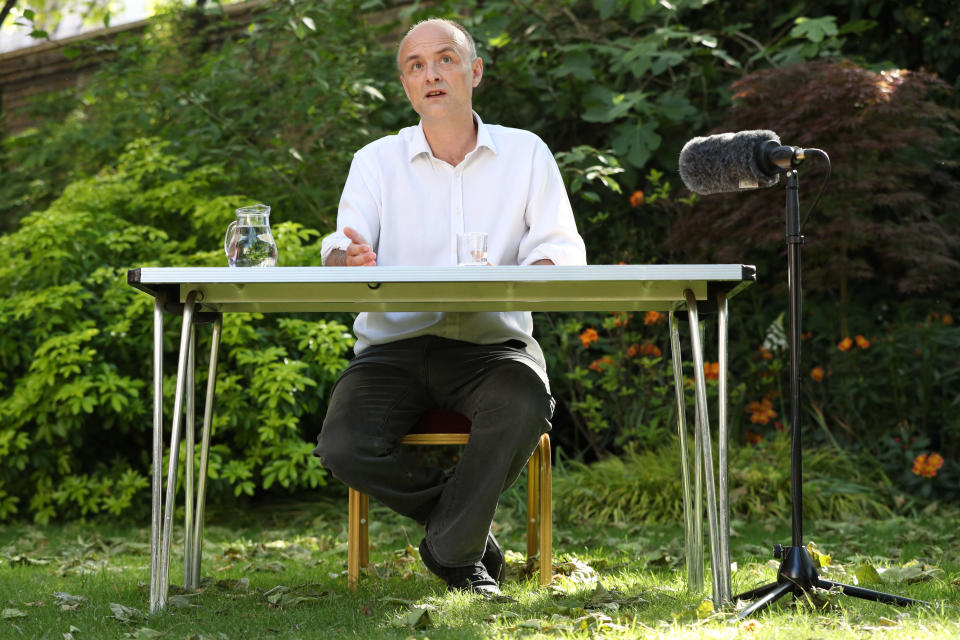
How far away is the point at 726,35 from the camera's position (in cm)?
536

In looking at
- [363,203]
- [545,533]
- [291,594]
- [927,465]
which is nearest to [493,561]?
[545,533]

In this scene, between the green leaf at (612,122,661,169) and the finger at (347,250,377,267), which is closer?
the finger at (347,250,377,267)

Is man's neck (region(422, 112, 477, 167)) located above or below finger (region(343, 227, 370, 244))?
above

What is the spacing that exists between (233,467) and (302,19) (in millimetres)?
2040

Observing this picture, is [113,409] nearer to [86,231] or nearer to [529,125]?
[86,231]

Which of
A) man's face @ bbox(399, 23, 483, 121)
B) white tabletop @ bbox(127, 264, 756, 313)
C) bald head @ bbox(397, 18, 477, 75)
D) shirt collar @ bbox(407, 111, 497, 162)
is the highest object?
bald head @ bbox(397, 18, 477, 75)

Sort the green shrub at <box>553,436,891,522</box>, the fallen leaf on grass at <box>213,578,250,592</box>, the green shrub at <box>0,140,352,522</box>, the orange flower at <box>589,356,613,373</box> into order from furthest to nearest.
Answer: the orange flower at <box>589,356,613,373</box> < the green shrub at <box>0,140,352,522</box> < the green shrub at <box>553,436,891,522</box> < the fallen leaf on grass at <box>213,578,250,592</box>

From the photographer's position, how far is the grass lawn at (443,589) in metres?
2.11

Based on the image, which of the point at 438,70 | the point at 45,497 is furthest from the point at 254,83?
the point at 438,70

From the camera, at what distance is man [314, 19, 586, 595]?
252 cm

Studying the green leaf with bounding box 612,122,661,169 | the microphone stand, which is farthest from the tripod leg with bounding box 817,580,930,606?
the green leaf with bounding box 612,122,661,169

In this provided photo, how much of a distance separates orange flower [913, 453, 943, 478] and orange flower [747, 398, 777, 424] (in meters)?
0.67

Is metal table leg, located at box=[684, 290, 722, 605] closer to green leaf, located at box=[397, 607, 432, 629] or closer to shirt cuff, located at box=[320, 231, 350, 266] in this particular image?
green leaf, located at box=[397, 607, 432, 629]

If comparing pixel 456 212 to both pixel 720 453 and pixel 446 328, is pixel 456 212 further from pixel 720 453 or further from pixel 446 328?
pixel 720 453
